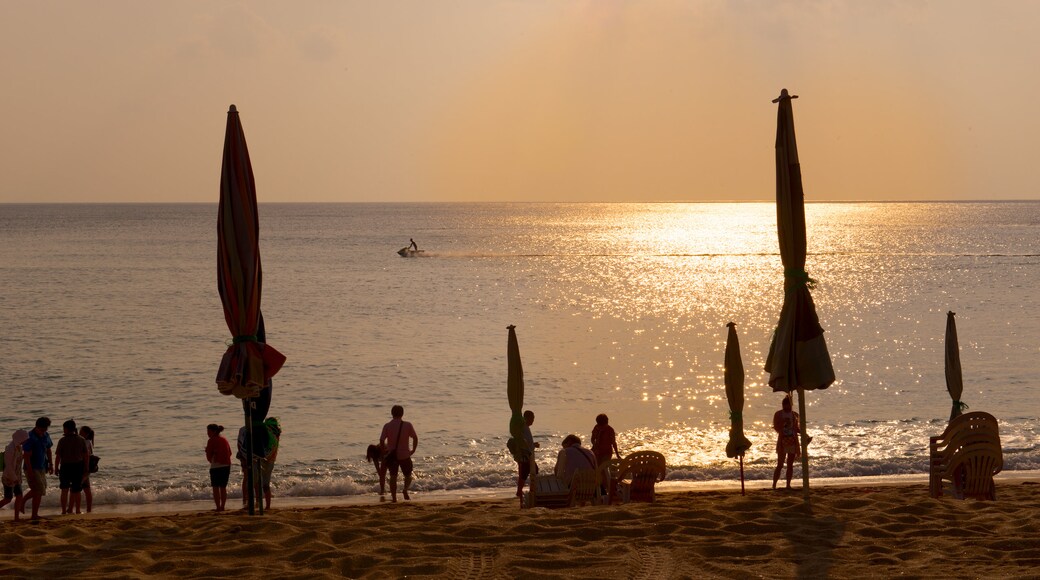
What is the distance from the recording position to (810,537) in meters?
9.44

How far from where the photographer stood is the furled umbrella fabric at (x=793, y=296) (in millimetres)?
10078

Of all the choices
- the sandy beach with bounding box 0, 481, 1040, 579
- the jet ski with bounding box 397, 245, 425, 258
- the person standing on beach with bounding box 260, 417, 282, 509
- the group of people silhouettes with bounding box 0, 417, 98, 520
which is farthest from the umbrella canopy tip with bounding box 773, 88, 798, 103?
the jet ski with bounding box 397, 245, 425, 258

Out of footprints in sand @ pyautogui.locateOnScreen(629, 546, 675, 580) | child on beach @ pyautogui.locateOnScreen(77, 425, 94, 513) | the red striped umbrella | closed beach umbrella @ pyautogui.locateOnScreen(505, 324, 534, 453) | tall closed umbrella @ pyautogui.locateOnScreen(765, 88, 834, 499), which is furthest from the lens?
child on beach @ pyautogui.locateOnScreen(77, 425, 94, 513)

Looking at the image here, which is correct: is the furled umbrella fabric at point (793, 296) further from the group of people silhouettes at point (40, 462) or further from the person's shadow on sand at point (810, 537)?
the group of people silhouettes at point (40, 462)

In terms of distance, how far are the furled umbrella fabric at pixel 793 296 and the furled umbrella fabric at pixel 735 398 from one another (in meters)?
3.37

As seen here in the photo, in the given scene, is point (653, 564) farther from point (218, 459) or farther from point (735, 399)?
point (218, 459)

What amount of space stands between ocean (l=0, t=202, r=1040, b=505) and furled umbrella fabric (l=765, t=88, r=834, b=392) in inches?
295

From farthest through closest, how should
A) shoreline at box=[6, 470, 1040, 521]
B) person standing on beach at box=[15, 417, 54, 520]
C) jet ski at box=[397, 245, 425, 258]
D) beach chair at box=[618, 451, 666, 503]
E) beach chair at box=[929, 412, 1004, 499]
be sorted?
jet ski at box=[397, 245, 425, 258] → shoreline at box=[6, 470, 1040, 521] → person standing on beach at box=[15, 417, 54, 520] → beach chair at box=[618, 451, 666, 503] → beach chair at box=[929, 412, 1004, 499]

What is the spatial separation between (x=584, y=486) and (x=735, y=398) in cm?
293

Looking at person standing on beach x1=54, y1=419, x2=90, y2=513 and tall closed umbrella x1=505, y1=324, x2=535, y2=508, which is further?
person standing on beach x1=54, y1=419, x2=90, y2=513

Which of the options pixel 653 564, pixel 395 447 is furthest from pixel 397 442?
pixel 653 564

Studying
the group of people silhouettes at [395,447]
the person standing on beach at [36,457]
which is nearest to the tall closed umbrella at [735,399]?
the group of people silhouettes at [395,447]

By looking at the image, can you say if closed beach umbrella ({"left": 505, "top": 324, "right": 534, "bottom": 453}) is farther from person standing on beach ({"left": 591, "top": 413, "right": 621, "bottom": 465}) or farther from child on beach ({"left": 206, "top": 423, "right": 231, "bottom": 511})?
child on beach ({"left": 206, "top": 423, "right": 231, "bottom": 511})

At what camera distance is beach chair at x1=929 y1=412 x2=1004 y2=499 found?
12148mm
